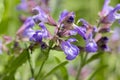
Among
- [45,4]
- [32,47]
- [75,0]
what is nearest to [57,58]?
[32,47]

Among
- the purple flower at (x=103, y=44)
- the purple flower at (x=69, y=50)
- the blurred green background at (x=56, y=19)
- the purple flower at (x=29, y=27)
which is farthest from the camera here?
the blurred green background at (x=56, y=19)

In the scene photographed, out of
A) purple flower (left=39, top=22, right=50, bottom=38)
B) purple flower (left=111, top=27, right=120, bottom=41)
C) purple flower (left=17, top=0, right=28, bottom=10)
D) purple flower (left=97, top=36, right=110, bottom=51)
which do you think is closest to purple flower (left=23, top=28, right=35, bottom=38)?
purple flower (left=39, top=22, right=50, bottom=38)

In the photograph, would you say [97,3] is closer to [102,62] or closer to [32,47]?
[102,62]

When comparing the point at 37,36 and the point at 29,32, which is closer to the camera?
the point at 37,36

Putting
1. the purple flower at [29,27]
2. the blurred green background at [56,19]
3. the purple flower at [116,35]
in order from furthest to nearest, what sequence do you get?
1. the purple flower at [116,35]
2. the blurred green background at [56,19]
3. the purple flower at [29,27]

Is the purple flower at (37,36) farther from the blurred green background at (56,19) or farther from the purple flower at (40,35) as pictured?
the blurred green background at (56,19)

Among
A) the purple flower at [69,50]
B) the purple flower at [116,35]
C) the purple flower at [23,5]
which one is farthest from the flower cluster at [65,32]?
the purple flower at [116,35]

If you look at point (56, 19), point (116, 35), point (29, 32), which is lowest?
point (116, 35)

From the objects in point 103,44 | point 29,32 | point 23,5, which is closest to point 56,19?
point 23,5

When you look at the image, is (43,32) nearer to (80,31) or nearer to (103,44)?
(80,31)

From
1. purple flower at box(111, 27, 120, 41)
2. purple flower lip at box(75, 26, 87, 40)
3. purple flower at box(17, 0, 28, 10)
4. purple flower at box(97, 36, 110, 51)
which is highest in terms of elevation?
purple flower lip at box(75, 26, 87, 40)

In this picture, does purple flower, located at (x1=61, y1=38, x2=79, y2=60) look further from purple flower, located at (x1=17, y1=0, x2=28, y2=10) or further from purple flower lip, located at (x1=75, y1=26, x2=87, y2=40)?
purple flower, located at (x1=17, y1=0, x2=28, y2=10)
